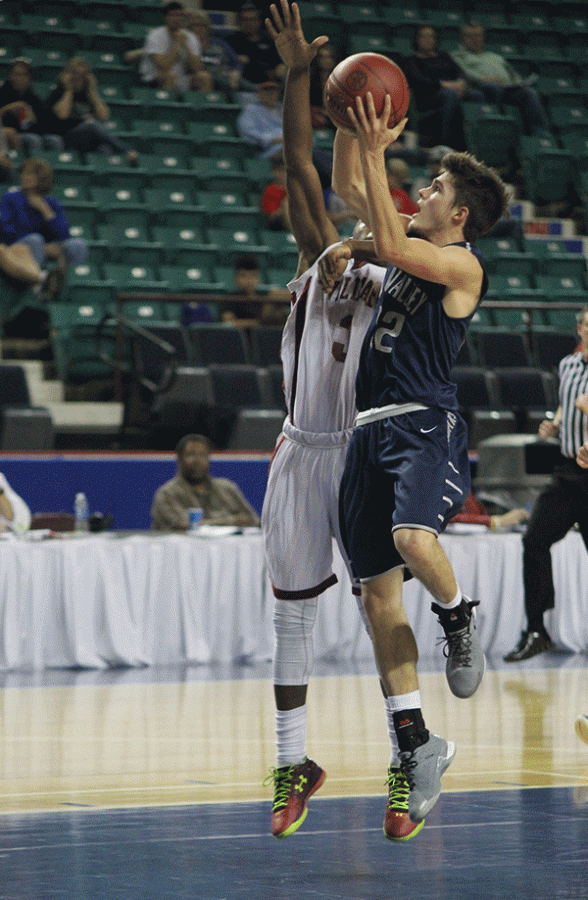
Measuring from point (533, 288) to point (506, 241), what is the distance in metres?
0.62

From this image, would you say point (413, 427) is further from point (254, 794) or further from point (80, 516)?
point (80, 516)

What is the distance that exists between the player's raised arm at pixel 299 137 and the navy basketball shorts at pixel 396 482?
0.58 metres

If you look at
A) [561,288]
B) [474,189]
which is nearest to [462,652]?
[474,189]

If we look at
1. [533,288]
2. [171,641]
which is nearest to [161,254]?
[533,288]

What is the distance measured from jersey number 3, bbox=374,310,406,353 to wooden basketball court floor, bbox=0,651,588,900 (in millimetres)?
1283

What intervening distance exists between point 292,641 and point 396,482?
58cm

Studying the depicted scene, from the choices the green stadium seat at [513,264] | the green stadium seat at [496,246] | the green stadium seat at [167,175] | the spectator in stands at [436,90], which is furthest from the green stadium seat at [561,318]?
the green stadium seat at [167,175]

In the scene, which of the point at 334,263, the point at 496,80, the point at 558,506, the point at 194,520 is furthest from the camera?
the point at 496,80

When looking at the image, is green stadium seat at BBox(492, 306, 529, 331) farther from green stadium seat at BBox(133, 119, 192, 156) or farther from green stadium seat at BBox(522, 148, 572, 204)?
green stadium seat at BBox(133, 119, 192, 156)

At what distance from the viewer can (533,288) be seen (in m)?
13.5

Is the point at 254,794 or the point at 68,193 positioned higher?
the point at 68,193

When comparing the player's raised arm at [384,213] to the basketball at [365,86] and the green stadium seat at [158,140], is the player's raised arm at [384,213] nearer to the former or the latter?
the basketball at [365,86]

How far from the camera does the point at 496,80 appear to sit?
15.4 m

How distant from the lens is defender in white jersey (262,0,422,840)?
12.5 feet
